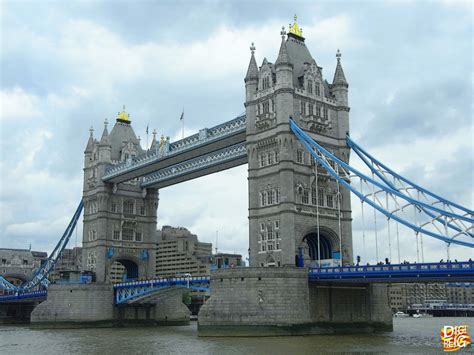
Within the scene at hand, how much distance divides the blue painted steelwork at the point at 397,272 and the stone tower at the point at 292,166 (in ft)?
14.1

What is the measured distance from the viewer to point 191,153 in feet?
234

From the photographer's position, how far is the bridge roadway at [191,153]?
2581 inches

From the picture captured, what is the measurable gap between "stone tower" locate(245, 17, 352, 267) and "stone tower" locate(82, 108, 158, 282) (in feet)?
86.9

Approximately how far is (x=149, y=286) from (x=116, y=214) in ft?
51.3

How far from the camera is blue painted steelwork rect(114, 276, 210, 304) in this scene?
6377 cm

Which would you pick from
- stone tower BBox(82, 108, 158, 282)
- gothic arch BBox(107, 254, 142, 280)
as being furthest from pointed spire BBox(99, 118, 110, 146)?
gothic arch BBox(107, 254, 142, 280)

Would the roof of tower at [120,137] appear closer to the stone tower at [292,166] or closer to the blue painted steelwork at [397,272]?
the stone tower at [292,166]

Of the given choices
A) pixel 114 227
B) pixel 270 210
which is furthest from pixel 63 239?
pixel 270 210

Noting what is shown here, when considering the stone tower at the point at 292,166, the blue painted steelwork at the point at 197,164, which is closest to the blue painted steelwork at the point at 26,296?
the blue painted steelwork at the point at 197,164

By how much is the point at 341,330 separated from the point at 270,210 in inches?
486

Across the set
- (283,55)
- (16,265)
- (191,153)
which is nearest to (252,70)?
(283,55)

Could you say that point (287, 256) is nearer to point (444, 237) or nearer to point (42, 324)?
point (444, 237)

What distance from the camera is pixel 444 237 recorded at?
4566 cm

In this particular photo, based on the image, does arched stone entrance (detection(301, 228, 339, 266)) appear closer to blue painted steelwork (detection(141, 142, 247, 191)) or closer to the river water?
the river water
